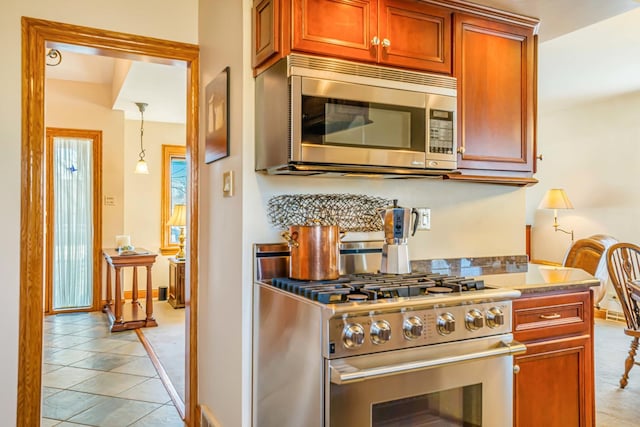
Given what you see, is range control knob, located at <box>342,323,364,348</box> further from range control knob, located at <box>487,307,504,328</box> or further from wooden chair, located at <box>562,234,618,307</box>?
wooden chair, located at <box>562,234,618,307</box>

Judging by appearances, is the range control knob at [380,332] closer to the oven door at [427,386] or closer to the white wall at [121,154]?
the oven door at [427,386]

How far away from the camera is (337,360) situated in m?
1.40

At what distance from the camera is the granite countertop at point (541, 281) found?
196 centimetres

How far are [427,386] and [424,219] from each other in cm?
97

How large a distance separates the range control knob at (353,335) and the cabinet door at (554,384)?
0.86 meters

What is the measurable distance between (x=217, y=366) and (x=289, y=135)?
3.93 feet

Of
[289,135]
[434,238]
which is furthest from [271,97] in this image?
[434,238]

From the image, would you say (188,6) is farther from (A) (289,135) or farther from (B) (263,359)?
(B) (263,359)

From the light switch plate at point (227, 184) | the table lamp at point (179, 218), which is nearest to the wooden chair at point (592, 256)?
the light switch plate at point (227, 184)

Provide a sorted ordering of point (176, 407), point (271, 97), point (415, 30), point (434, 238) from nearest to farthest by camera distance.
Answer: point (271, 97), point (415, 30), point (434, 238), point (176, 407)

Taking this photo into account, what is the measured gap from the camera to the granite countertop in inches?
77.0

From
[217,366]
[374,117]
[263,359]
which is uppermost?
[374,117]

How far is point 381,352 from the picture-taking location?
1479mm

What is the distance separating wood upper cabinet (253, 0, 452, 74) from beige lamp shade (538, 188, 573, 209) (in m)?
4.10
